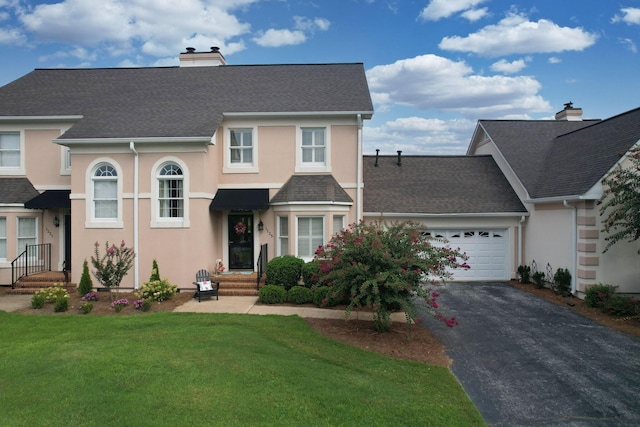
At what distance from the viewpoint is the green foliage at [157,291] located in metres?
13.6

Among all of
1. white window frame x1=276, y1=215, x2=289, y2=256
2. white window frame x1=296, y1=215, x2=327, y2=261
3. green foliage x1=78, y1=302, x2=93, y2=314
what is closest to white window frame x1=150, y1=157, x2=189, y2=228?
white window frame x1=276, y1=215, x2=289, y2=256

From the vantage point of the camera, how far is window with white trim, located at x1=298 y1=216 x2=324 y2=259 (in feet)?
52.6

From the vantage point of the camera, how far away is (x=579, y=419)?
6.67 meters

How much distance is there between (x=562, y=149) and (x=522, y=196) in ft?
9.32

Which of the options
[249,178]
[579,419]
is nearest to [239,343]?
[579,419]

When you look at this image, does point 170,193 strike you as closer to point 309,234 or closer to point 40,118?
point 309,234

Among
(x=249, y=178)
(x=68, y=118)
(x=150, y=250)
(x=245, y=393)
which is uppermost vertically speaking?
(x=68, y=118)

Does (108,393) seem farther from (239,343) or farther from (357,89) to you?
(357,89)

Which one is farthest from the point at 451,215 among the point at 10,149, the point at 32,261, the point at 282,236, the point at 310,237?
the point at 10,149

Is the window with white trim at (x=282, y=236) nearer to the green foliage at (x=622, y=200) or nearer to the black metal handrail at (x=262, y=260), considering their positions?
the black metal handrail at (x=262, y=260)

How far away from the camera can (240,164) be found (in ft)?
55.9

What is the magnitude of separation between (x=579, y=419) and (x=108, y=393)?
23.0 ft

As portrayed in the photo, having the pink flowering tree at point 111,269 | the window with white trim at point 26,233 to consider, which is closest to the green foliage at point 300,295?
the pink flowering tree at point 111,269

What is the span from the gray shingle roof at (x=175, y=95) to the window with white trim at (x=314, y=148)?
896 mm
